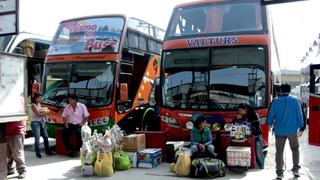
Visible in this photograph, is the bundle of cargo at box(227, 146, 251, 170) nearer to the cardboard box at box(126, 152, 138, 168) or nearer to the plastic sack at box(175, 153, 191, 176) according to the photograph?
the plastic sack at box(175, 153, 191, 176)

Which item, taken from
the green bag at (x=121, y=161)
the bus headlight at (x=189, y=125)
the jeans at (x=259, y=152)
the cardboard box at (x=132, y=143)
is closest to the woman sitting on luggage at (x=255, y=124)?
the jeans at (x=259, y=152)

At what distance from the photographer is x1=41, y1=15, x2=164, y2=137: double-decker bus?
32.8 feet

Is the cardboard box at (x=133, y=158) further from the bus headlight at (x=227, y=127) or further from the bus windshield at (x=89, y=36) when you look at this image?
the bus windshield at (x=89, y=36)

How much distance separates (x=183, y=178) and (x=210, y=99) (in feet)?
7.17

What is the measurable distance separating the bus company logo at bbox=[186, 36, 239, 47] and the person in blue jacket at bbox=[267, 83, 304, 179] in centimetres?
197

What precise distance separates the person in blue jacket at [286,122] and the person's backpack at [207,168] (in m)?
1.02

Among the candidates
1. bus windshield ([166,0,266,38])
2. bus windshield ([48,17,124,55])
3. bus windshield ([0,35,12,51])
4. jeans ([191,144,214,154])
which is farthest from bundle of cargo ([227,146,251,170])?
bus windshield ([0,35,12,51])

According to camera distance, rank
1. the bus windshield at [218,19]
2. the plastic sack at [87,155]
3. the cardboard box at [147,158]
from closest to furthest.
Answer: the plastic sack at [87,155] → the cardboard box at [147,158] → the bus windshield at [218,19]

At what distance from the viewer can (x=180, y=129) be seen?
902 cm

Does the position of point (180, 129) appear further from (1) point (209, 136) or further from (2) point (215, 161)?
(2) point (215, 161)

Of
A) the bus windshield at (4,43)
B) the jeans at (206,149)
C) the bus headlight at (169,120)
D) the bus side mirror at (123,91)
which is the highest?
the bus windshield at (4,43)

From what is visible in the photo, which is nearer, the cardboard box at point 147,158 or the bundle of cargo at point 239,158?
the bundle of cargo at point 239,158

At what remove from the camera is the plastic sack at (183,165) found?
7379 millimetres

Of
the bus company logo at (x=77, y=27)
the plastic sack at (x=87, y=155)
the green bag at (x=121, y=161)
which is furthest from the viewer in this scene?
the bus company logo at (x=77, y=27)
